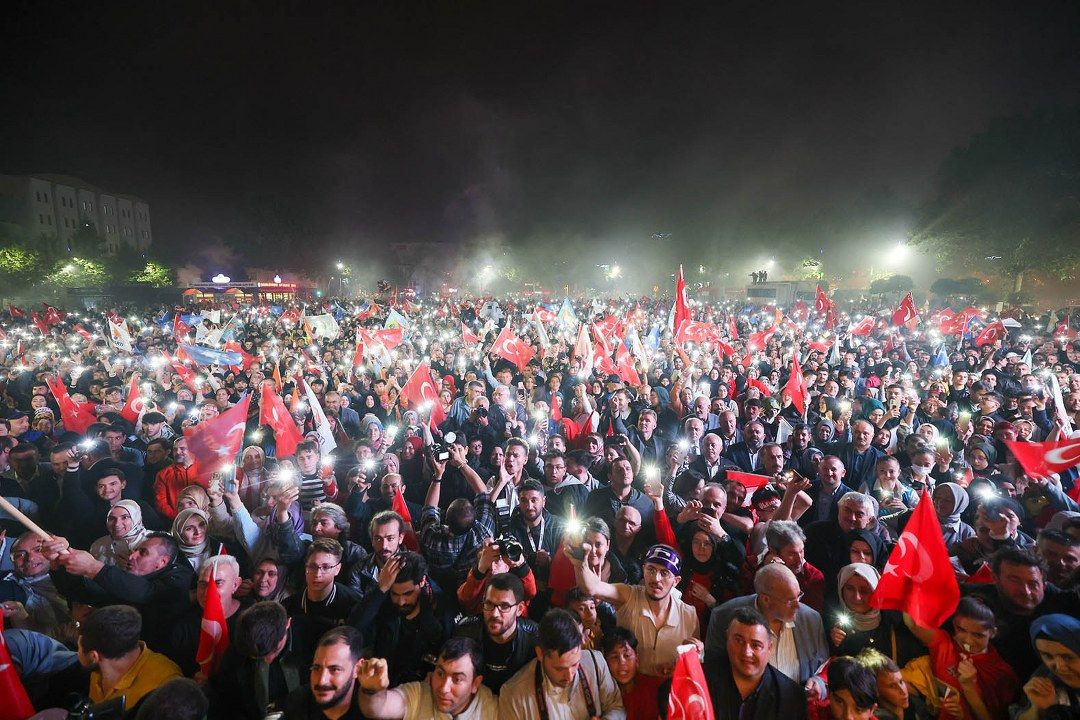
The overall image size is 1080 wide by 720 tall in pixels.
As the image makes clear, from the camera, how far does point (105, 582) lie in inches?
141

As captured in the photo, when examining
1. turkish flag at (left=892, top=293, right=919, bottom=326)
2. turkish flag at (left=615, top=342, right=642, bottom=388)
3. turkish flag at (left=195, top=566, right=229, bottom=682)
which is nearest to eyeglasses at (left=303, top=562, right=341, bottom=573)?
turkish flag at (left=195, top=566, right=229, bottom=682)

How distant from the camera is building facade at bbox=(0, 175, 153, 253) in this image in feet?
208

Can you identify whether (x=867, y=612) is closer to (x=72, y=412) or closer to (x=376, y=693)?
(x=376, y=693)

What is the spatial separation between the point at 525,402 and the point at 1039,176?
42.6 metres

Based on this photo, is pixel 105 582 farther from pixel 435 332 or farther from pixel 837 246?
pixel 837 246

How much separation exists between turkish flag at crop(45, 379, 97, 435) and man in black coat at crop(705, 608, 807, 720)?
9.44m

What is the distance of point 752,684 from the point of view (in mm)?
2895

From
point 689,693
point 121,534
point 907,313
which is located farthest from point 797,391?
point 907,313

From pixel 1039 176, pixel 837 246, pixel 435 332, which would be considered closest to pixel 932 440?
pixel 435 332

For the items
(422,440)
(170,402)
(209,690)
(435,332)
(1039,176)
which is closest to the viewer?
(209,690)

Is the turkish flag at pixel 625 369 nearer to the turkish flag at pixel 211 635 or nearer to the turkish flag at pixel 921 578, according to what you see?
the turkish flag at pixel 921 578

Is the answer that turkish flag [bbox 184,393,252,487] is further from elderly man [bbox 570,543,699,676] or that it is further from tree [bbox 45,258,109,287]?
tree [bbox 45,258,109,287]

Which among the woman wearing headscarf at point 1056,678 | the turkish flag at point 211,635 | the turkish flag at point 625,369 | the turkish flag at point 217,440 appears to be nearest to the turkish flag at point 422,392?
the turkish flag at point 217,440

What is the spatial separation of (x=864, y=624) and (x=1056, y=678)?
2.75ft
